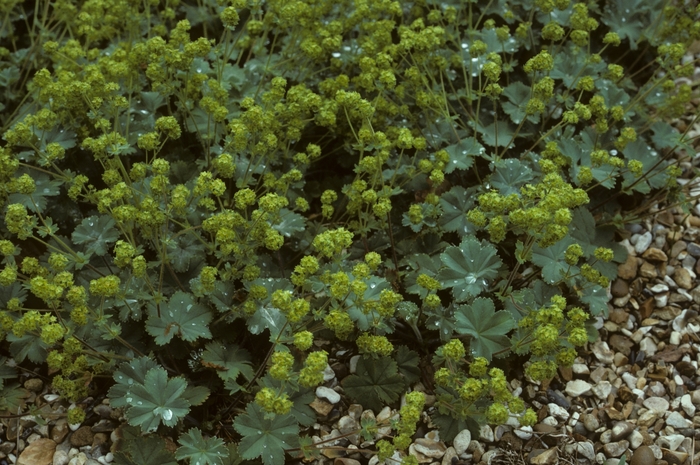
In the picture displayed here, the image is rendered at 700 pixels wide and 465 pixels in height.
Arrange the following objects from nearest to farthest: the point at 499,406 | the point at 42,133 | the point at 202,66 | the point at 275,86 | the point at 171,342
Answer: the point at 499,406, the point at 171,342, the point at 275,86, the point at 42,133, the point at 202,66

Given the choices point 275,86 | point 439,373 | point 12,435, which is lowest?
point 12,435

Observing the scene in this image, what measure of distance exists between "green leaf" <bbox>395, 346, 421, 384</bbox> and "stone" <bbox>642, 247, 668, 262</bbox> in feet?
4.34

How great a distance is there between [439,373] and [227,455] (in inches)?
31.5

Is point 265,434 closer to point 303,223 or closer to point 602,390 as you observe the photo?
point 303,223

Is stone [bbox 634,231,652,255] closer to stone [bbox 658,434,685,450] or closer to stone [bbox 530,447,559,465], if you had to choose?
stone [bbox 658,434,685,450]

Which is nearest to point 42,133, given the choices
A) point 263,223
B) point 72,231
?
point 72,231

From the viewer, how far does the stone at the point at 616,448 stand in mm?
2910

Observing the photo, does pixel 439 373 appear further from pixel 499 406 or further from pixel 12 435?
pixel 12 435

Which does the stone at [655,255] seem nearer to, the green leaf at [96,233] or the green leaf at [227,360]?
the green leaf at [227,360]

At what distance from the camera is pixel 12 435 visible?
2932 mm

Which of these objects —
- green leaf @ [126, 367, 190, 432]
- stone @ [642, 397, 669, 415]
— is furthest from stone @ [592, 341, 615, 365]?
green leaf @ [126, 367, 190, 432]

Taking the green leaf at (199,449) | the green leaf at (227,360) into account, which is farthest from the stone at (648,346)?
the green leaf at (199,449)

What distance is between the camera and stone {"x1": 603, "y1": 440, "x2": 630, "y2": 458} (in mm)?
2910

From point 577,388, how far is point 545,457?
0.38 metres
